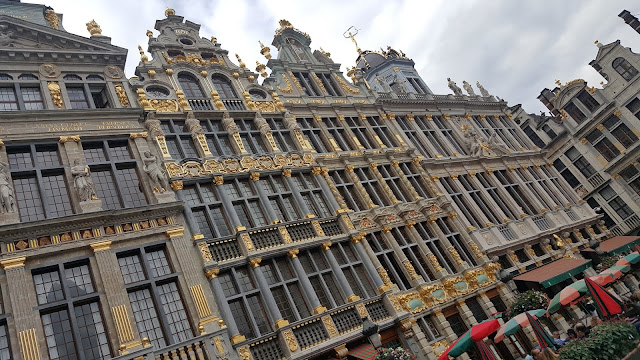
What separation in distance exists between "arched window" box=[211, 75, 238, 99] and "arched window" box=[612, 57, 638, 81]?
3794 centimetres

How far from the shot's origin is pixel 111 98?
76.3 feet

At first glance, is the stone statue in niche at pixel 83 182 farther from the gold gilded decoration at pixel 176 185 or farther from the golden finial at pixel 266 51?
the golden finial at pixel 266 51

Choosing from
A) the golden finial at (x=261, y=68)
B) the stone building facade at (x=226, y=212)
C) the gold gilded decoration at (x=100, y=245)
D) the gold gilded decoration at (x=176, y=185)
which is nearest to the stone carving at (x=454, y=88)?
the stone building facade at (x=226, y=212)

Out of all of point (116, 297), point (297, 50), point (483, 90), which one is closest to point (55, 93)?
point (116, 297)

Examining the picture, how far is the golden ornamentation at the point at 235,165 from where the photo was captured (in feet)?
72.9

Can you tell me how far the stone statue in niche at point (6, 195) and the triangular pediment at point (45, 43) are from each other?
286 inches

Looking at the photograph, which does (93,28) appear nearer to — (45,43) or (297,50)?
(45,43)

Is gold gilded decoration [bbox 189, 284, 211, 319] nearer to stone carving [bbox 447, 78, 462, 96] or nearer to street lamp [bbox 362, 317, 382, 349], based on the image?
street lamp [bbox 362, 317, 382, 349]

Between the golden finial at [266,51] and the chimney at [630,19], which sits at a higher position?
the golden finial at [266,51]

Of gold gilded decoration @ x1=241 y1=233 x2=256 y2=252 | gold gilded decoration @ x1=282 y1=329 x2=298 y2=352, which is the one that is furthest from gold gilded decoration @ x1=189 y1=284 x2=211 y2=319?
gold gilded decoration @ x1=282 y1=329 x2=298 y2=352

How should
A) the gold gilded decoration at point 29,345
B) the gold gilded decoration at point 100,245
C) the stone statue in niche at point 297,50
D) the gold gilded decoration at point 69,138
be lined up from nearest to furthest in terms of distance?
the gold gilded decoration at point 29,345, the gold gilded decoration at point 100,245, the gold gilded decoration at point 69,138, the stone statue in niche at point 297,50

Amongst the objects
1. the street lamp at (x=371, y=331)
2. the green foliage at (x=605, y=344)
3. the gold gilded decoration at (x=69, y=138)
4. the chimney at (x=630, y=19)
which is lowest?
the green foliage at (x=605, y=344)

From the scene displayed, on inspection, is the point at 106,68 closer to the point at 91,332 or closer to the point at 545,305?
the point at 91,332

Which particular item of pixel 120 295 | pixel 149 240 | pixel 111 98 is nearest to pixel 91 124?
pixel 111 98
